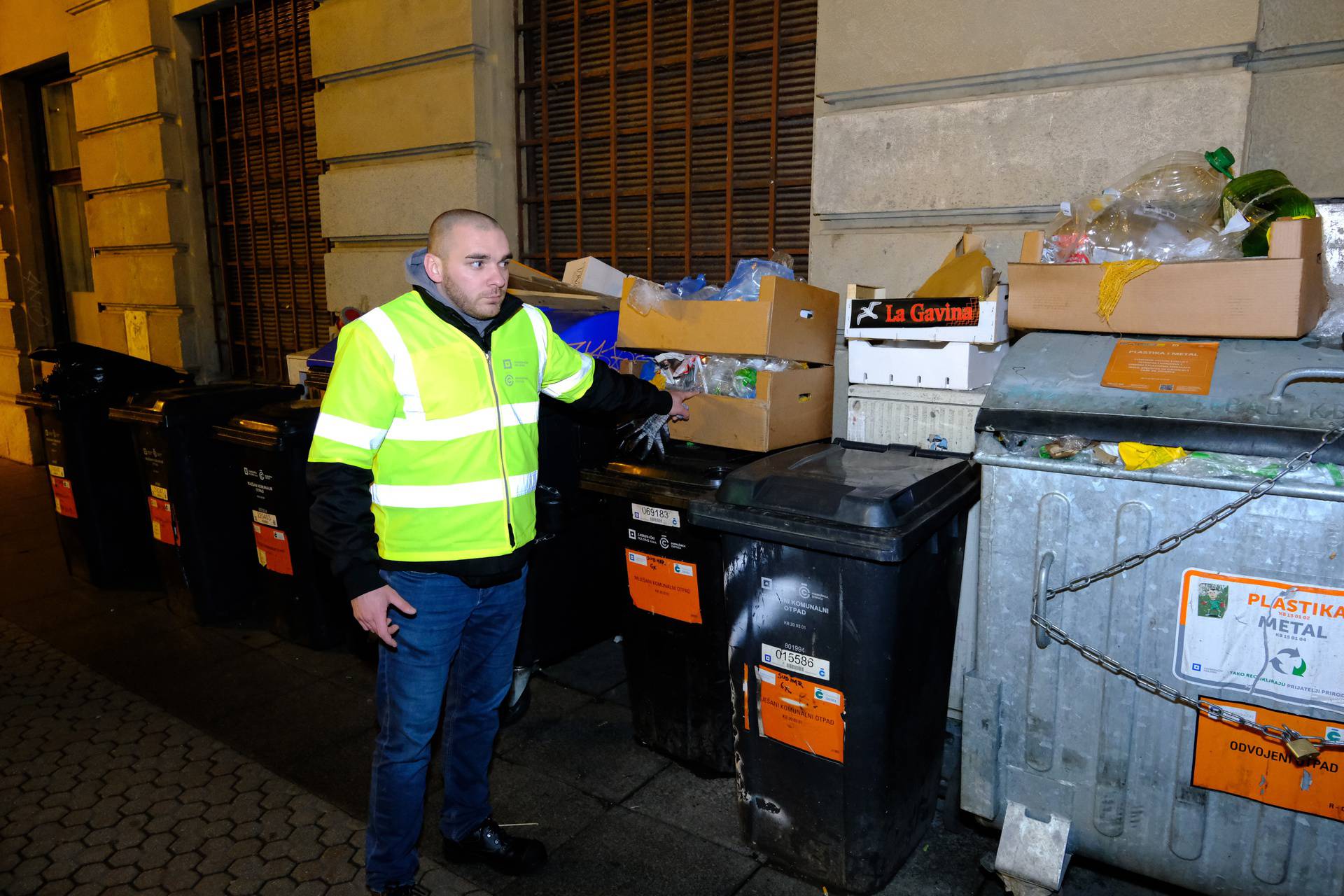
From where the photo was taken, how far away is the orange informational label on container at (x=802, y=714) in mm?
2379

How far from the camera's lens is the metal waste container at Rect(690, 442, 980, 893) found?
2289 mm

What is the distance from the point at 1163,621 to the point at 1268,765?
398 millimetres

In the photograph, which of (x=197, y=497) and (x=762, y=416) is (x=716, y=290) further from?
(x=197, y=497)

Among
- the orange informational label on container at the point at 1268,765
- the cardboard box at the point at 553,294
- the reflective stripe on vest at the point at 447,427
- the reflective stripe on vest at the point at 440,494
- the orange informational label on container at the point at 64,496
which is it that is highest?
the cardboard box at the point at 553,294

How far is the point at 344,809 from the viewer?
3.00 metres

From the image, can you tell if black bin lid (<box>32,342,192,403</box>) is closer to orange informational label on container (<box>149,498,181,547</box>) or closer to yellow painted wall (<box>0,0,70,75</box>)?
orange informational label on container (<box>149,498,181,547</box>)

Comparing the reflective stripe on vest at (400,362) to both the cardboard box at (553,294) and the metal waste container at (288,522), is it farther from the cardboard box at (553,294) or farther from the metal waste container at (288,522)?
the metal waste container at (288,522)

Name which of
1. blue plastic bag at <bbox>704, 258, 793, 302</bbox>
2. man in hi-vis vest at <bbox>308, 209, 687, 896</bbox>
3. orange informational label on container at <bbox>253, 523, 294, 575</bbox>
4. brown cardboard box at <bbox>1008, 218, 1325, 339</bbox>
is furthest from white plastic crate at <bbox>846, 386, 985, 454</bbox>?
orange informational label on container at <bbox>253, 523, 294, 575</bbox>

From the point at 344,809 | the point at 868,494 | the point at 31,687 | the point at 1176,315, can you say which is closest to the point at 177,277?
the point at 31,687

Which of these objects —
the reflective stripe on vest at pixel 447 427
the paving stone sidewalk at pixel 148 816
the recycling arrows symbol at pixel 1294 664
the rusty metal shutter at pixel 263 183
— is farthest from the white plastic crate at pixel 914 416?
the rusty metal shutter at pixel 263 183

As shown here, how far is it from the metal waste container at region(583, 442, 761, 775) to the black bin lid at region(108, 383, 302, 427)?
2.46 metres

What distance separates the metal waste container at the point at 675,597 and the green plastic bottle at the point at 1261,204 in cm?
162

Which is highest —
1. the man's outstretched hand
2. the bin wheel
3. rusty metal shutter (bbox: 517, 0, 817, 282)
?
rusty metal shutter (bbox: 517, 0, 817, 282)

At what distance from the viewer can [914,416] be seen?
302 cm
